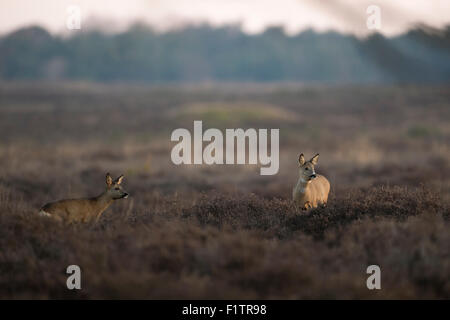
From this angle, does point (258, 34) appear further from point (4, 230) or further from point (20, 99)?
point (4, 230)

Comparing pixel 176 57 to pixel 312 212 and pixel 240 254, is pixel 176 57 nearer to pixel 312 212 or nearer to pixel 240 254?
pixel 312 212

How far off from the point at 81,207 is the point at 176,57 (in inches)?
6412

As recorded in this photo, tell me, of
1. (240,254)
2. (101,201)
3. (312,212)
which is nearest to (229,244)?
(240,254)

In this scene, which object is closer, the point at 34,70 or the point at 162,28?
the point at 34,70

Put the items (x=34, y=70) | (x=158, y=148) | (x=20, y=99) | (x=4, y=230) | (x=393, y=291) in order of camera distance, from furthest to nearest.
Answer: (x=34, y=70) → (x=20, y=99) → (x=158, y=148) → (x=4, y=230) → (x=393, y=291)

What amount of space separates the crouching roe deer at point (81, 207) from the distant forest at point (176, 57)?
122m

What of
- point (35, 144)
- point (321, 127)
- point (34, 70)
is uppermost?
point (34, 70)

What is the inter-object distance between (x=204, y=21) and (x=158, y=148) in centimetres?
17712

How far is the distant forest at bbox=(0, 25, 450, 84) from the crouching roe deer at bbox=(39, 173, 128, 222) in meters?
122

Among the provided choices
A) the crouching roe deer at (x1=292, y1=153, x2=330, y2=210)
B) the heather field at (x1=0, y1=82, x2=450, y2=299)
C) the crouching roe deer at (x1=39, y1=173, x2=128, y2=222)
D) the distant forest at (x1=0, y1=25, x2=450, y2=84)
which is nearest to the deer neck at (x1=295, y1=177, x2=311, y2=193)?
the crouching roe deer at (x1=292, y1=153, x2=330, y2=210)

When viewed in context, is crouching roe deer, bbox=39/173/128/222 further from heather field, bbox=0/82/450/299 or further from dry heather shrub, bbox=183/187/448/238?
dry heather shrub, bbox=183/187/448/238

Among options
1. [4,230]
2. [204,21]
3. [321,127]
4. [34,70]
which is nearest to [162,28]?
[204,21]

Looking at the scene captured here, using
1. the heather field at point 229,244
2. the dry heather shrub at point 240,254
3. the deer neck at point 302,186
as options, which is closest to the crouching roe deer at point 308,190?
the deer neck at point 302,186

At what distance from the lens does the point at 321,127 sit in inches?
1567
